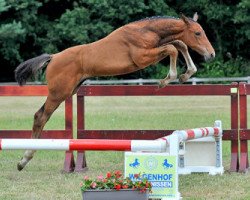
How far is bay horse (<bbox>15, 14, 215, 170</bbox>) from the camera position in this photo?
9.87 m

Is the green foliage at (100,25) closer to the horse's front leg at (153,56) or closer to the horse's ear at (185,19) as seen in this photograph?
the horse's ear at (185,19)

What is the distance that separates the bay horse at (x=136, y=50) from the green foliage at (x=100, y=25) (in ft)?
99.5

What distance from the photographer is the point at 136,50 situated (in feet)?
32.4

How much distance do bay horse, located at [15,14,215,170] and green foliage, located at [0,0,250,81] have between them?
30.3 meters

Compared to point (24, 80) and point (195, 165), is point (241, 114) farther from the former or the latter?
point (24, 80)

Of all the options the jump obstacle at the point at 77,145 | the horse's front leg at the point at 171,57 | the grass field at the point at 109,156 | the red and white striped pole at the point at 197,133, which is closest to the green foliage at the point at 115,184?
the jump obstacle at the point at 77,145

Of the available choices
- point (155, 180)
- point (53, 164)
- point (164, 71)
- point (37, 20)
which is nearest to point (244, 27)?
point (164, 71)

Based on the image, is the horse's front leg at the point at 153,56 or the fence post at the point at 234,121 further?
the fence post at the point at 234,121

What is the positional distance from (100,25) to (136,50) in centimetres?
3213

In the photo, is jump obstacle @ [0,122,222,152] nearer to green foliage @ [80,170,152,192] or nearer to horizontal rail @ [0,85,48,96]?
green foliage @ [80,170,152,192]

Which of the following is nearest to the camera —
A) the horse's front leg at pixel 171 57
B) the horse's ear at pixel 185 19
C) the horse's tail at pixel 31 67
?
the horse's front leg at pixel 171 57

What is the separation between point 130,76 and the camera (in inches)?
1620

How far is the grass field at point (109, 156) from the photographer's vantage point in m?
8.72

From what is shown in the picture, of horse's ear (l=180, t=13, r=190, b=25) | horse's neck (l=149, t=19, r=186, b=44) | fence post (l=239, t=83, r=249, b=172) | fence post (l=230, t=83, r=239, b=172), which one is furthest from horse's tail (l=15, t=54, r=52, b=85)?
fence post (l=239, t=83, r=249, b=172)
